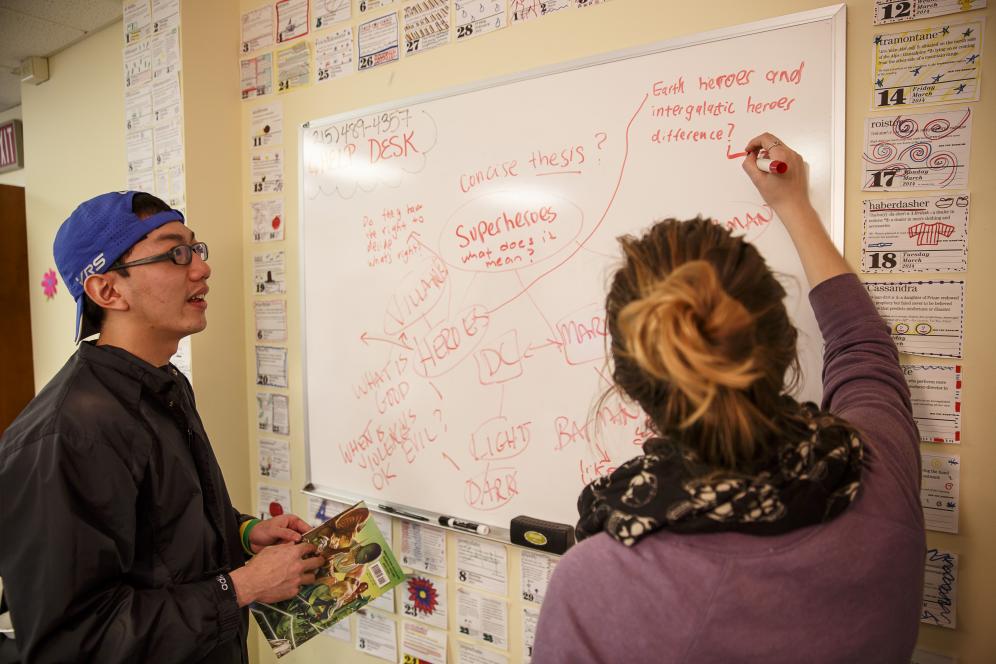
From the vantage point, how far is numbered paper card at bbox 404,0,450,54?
1.35m

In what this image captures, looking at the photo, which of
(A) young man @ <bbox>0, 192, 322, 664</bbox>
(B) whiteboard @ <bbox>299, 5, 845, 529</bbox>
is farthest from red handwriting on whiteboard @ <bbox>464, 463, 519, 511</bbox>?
(A) young man @ <bbox>0, 192, 322, 664</bbox>

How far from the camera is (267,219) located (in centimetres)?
173

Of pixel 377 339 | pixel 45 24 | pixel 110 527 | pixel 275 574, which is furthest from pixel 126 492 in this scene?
pixel 45 24

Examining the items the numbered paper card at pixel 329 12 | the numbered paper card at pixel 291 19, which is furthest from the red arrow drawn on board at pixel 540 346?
the numbered paper card at pixel 291 19

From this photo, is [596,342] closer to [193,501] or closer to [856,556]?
[856,556]

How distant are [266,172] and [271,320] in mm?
467

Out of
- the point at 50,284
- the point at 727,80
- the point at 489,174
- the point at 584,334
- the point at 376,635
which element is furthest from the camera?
the point at 50,284

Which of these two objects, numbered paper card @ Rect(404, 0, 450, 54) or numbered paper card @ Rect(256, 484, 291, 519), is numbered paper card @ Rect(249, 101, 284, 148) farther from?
numbered paper card @ Rect(256, 484, 291, 519)

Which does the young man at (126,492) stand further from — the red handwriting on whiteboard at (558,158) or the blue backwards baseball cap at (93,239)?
the red handwriting on whiteboard at (558,158)

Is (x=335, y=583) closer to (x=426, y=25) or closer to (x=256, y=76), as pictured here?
(x=426, y=25)

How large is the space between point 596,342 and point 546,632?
621 mm

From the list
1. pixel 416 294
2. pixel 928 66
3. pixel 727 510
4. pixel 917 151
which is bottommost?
pixel 727 510

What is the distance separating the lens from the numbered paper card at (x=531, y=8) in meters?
1.20

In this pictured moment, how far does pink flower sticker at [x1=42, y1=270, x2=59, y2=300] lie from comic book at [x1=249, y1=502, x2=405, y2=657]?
1.88 meters
